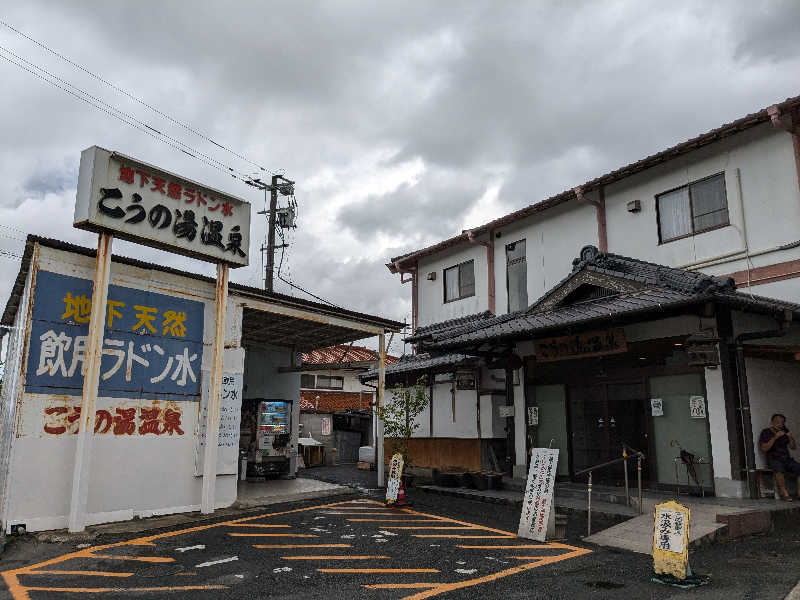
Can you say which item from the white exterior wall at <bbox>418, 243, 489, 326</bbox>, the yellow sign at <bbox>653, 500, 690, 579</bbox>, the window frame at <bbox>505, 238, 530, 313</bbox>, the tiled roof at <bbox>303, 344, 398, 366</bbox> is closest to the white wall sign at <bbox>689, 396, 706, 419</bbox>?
the yellow sign at <bbox>653, 500, 690, 579</bbox>

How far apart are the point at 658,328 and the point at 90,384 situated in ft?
35.3

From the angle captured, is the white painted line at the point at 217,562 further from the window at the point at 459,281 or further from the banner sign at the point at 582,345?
the window at the point at 459,281

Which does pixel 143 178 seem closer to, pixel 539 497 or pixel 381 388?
pixel 381 388

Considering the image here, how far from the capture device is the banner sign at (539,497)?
838 centimetres

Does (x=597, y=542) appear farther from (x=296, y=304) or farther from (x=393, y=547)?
(x=296, y=304)

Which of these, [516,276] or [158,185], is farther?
[516,276]

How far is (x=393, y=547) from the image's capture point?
7801 mm

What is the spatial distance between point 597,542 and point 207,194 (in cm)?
883

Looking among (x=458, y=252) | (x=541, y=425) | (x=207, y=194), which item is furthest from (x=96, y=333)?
(x=458, y=252)

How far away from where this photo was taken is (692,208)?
13.6m

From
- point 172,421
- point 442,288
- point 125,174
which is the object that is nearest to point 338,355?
point 442,288

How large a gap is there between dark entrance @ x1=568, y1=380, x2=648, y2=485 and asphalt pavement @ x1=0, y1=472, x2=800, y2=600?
374 cm

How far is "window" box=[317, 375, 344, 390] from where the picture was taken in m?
34.8

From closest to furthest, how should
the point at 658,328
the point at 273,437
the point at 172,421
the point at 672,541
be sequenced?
the point at 672,541 → the point at 172,421 → the point at 658,328 → the point at 273,437
